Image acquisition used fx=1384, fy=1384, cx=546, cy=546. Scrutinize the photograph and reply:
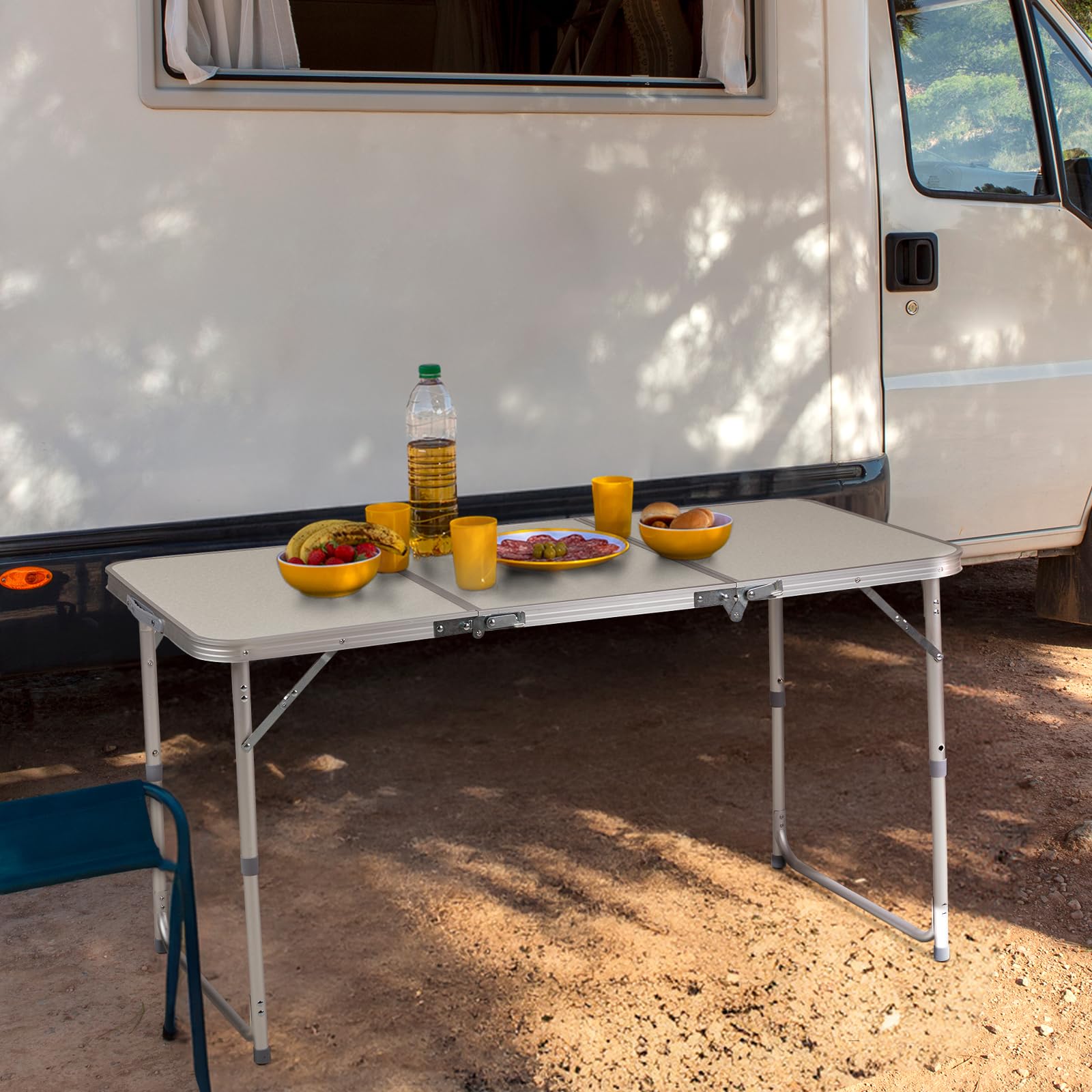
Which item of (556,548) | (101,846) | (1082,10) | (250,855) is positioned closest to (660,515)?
(556,548)

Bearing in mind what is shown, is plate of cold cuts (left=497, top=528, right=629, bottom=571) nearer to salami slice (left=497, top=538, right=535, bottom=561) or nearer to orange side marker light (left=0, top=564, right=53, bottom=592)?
salami slice (left=497, top=538, right=535, bottom=561)

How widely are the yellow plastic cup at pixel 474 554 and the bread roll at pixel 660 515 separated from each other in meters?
0.45

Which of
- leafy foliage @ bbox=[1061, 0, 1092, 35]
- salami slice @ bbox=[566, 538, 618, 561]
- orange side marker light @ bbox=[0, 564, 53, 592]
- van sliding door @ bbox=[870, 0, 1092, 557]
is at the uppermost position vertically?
leafy foliage @ bbox=[1061, 0, 1092, 35]

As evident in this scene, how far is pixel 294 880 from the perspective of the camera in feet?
11.4

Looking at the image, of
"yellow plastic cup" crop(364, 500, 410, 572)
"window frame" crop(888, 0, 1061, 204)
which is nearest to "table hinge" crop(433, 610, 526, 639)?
"yellow plastic cup" crop(364, 500, 410, 572)

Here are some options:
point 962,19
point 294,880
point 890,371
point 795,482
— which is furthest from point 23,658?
point 962,19

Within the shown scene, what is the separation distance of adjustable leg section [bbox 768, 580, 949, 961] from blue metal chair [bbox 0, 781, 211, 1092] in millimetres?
1464

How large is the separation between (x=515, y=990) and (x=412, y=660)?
231 cm

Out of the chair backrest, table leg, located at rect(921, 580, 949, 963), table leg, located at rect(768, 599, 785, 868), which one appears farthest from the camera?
table leg, located at rect(768, 599, 785, 868)

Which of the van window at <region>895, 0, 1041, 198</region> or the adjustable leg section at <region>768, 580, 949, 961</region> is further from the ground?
the van window at <region>895, 0, 1041, 198</region>

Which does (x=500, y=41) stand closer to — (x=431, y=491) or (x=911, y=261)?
(x=911, y=261)

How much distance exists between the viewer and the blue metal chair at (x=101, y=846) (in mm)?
2354

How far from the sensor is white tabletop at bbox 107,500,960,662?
2443mm

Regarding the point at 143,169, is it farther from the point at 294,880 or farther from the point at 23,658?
the point at 294,880
